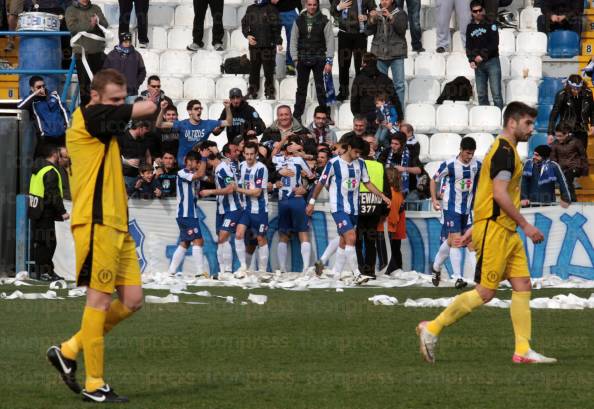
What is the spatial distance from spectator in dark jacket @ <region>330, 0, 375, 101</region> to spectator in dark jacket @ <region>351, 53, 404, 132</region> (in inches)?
42.9

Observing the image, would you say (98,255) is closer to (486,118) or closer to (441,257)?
(441,257)

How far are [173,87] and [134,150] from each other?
4.21 meters

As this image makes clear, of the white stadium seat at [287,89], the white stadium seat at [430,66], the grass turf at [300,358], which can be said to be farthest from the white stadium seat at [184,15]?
the grass turf at [300,358]

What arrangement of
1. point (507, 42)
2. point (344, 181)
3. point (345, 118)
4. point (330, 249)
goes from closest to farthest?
point (344, 181)
point (330, 249)
point (345, 118)
point (507, 42)

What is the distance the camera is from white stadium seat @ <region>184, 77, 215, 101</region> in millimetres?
24922

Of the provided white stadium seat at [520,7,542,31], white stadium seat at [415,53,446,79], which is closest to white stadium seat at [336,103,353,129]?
white stadium seat at [415,53,446,79]

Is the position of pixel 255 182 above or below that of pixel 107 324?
above

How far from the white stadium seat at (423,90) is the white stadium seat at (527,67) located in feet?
5.05

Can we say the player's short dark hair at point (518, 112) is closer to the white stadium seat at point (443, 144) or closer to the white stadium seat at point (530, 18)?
the white stadium seat at point (443, 144)

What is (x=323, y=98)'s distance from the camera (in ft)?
74.9

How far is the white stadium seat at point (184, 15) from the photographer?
1062 inches

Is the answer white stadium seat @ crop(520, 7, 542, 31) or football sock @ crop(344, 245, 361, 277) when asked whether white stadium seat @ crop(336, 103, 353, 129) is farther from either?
football sock @ crop(344, 245, 361, 277)

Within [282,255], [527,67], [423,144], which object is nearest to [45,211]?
[282,255]

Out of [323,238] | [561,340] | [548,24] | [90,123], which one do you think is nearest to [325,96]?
[323,238]
